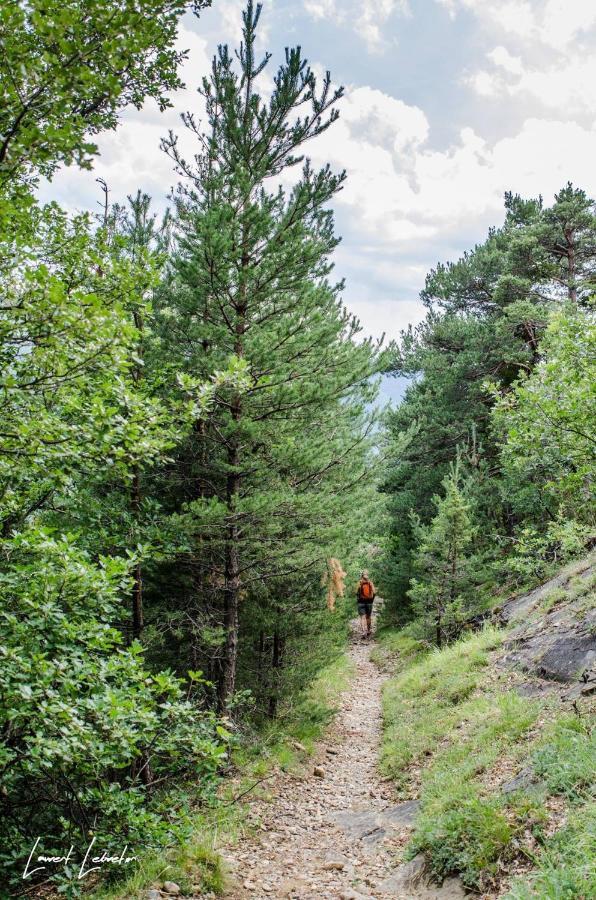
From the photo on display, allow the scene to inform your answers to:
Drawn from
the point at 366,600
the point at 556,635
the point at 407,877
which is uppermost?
the point at 556,635

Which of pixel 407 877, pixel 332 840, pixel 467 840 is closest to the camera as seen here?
pixel 467 840

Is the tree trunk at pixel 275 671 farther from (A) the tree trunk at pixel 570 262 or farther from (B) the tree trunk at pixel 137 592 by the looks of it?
(A) the tree trunk at pixel 570 262

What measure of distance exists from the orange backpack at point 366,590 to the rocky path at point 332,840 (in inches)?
484

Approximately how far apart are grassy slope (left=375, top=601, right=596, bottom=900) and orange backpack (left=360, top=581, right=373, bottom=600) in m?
12.4

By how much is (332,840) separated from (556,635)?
4.94m

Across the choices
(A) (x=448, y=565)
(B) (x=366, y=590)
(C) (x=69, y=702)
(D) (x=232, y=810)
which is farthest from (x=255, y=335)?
(B) (x=366, y=590)

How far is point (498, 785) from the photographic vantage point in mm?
5680

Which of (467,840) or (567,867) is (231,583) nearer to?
(467,840)

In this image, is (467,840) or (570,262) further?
(570,262)

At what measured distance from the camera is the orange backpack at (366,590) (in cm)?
2231

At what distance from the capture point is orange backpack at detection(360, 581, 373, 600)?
22.3 meters

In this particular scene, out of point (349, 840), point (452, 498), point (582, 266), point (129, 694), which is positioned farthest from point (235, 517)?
point (582, 266)

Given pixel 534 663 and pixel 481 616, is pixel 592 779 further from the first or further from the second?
pixel 481 616

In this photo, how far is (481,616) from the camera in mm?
14070
